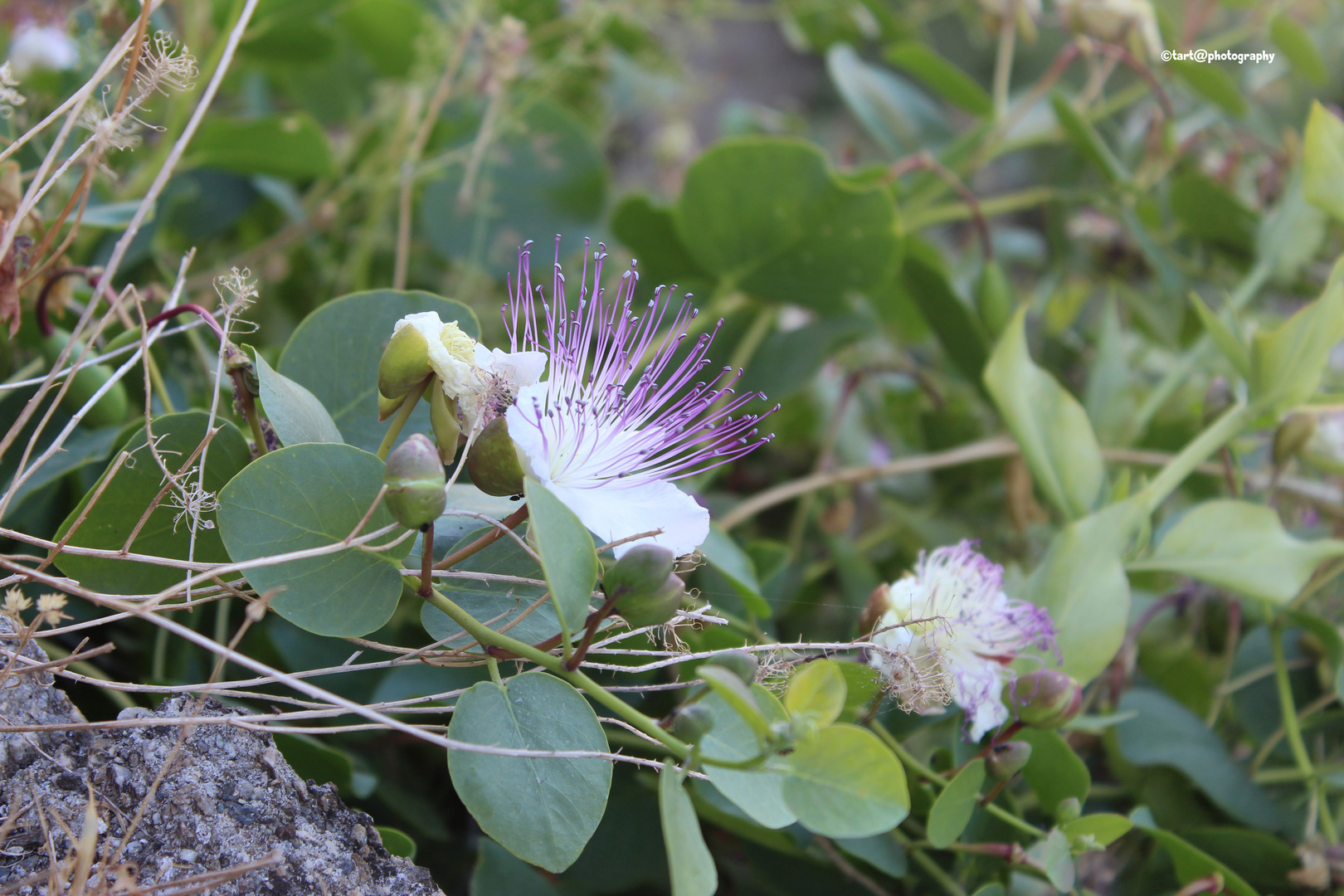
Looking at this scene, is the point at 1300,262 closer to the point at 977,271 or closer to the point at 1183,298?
the point at 1183,298

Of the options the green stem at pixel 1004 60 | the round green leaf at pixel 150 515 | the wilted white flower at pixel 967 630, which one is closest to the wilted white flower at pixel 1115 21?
the green stem at pixel 1004 60

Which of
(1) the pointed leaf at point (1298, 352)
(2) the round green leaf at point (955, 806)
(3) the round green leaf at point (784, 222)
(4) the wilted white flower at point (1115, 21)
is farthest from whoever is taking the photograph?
(4) the wilted white flower at point (1115, 21)

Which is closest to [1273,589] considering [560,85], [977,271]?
[977,271]

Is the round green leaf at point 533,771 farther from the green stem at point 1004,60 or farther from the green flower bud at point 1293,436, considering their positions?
the green stem at point 1004,60

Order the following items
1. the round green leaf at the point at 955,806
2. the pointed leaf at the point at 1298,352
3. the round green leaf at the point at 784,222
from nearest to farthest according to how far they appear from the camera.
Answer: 1. the round green leaf at the point at 955,806
2. the pointed leaf at the point at 1298,352
3. the round green leaf at the point at 784,222

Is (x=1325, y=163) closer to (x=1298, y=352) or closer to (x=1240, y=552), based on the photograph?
(x=1298, y=352)

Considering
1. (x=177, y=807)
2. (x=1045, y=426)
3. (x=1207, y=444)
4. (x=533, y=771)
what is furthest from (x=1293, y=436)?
(x=177, y=807)
